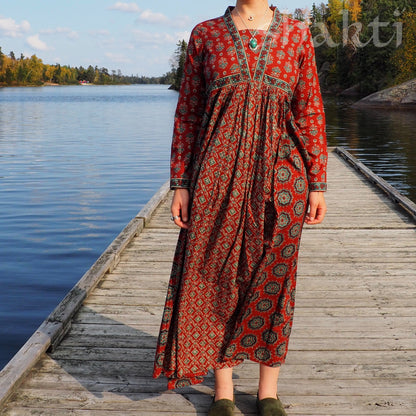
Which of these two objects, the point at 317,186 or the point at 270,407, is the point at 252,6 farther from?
the point at 270,407

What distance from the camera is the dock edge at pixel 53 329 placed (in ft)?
9.43

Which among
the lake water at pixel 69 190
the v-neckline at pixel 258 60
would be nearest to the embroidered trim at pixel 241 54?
the v-neckline at pixel 258 60

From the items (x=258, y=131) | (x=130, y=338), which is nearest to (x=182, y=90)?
(x=258, y=131)

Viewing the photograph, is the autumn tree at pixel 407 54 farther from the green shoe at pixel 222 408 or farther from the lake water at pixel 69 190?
the green shoe at pixel 222 408

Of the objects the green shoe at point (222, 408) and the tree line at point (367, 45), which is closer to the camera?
the green shoe at point (222, 408)

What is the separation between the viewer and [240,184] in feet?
7.91

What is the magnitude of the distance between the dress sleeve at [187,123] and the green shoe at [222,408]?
103 cm

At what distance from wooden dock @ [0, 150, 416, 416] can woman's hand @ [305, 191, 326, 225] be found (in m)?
0.94

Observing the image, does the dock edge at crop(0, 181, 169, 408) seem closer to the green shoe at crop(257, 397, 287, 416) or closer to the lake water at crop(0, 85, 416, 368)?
the green shoe at crop(257, 397, 287, 416)

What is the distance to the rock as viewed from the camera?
39.0 metres

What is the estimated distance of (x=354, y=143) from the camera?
69.8 feet

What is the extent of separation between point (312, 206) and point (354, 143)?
19.6m

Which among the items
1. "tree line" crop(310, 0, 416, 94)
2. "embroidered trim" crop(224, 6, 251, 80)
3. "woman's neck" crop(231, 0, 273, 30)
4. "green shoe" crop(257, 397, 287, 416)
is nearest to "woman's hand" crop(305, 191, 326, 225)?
"embroidered trim" crop(224, 6, 251, 80)

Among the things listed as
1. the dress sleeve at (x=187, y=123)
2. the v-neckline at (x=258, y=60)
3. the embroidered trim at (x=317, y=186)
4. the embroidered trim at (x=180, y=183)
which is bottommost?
the embroidered trim at (x=180, y=183)
